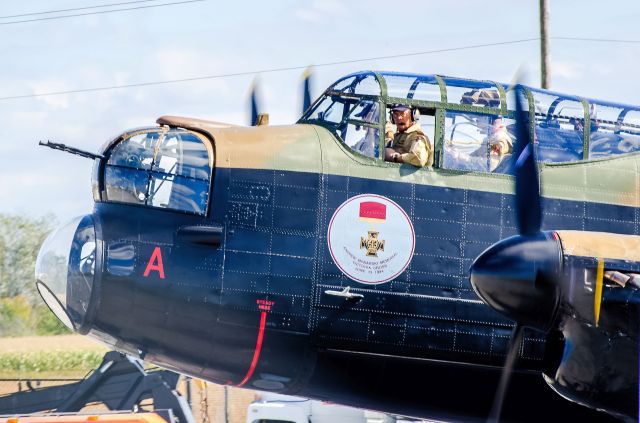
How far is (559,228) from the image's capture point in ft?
48.8

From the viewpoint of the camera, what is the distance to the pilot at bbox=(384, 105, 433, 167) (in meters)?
14.8

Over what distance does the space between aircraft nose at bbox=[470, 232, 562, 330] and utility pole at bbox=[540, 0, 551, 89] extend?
15.0 m

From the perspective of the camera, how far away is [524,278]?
39.8 feet

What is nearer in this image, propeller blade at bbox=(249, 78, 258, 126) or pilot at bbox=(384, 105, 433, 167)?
pilot at bbox=(384, 105, 433, 167)

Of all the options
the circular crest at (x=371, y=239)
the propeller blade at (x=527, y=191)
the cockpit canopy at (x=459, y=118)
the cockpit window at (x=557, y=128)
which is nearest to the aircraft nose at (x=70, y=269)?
the circular crest at (x=371, y=239)

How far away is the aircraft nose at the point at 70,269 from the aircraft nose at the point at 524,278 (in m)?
5.14

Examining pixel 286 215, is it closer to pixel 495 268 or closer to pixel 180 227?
pixel 180 227

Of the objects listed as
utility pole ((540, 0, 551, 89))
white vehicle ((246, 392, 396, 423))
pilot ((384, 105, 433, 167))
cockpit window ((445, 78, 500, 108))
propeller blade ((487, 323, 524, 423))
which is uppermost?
utility pole ((540, 0, 551, 89))

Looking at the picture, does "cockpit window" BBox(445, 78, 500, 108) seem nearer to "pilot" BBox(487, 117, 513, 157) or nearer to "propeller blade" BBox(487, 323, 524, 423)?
"pilot" BBox(487, 117, 513, 157)

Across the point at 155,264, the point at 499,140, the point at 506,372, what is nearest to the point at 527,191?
the point at 506,372

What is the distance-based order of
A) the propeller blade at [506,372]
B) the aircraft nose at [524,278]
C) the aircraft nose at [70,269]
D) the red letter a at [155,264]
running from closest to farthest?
the aircraft nose at [524,278], the propeller blade at [506,372], the red letter a at [155,264], the aircraft nose at [70,269]

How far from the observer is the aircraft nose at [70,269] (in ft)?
46.9

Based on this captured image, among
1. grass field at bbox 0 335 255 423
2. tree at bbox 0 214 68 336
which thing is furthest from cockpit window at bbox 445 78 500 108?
tree at bbox 0 214 68 336

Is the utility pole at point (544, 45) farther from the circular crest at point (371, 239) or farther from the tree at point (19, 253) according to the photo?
the tree at point (19, 253)
